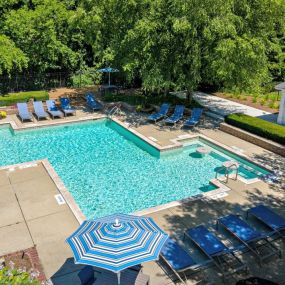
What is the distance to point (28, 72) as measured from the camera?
28812 mm

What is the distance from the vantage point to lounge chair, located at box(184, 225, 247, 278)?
9.86m

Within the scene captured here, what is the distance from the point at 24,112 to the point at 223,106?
13.9 meters

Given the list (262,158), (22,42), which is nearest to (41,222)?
(262,158)

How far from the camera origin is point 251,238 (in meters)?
10.7

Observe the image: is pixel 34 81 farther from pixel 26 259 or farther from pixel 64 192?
pixel 26 259

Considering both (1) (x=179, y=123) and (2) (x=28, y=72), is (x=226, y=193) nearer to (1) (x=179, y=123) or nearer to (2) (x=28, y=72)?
(1) (x=179, y=123)

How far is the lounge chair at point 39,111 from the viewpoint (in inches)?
898

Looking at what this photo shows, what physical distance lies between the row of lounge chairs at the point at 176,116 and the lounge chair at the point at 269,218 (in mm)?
9958

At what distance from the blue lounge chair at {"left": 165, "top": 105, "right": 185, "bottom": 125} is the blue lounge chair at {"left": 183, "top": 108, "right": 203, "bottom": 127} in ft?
1.88

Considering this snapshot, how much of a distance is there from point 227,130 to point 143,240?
1410 cm

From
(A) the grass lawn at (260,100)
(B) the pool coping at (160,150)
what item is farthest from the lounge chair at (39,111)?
(A) the grass lawn at (260,100)

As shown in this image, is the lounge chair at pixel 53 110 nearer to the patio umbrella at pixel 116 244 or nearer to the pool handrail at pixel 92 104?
the pool handrail at pixel 92 104

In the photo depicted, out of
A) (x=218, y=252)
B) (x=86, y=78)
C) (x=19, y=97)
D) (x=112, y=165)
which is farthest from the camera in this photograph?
(x=86, y=78)

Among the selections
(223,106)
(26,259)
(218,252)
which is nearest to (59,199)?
(26,259)
